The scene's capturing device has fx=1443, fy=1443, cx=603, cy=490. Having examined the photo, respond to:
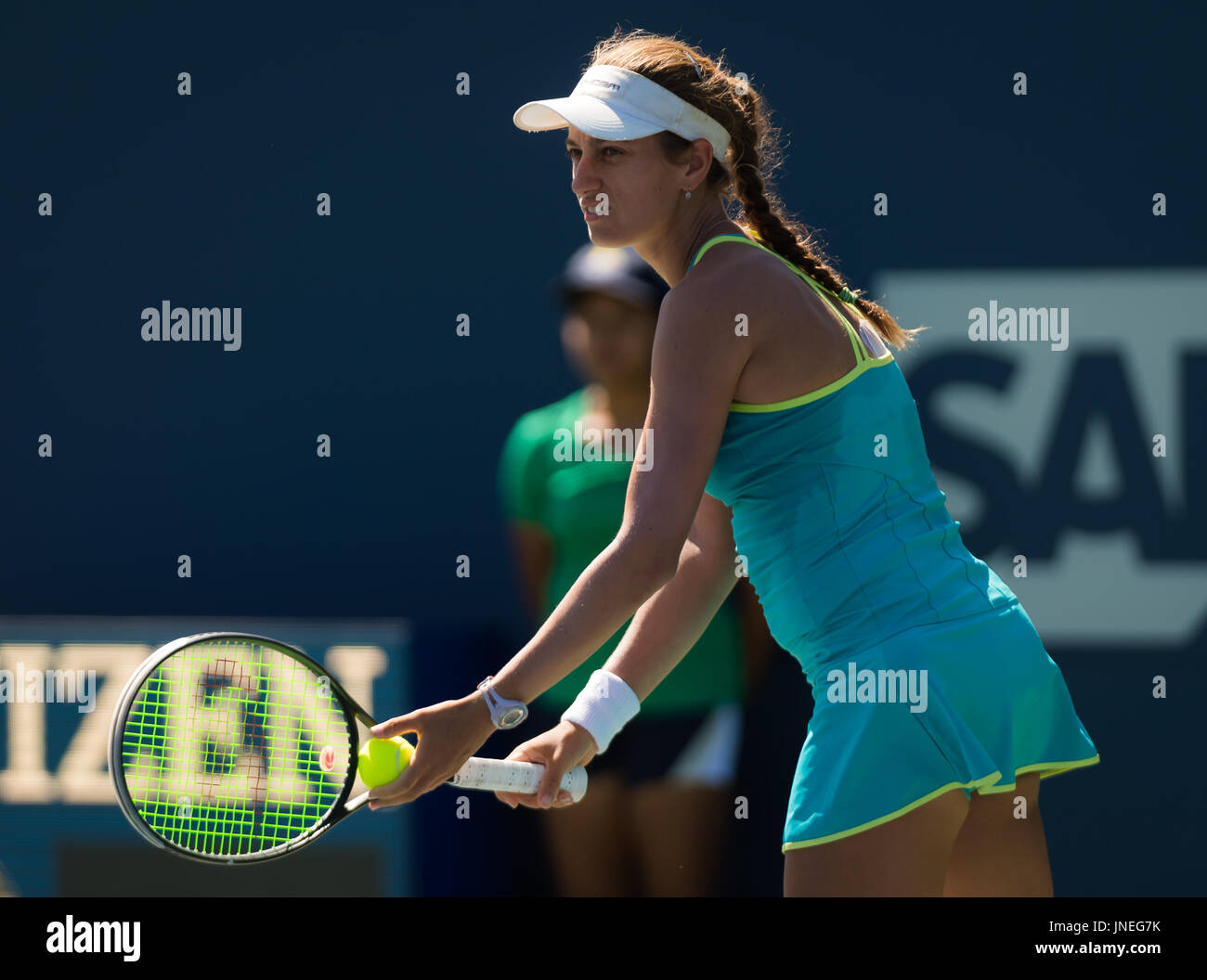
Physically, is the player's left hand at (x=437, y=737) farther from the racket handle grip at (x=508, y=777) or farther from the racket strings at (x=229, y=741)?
the racket strings at (x=229, y=741)

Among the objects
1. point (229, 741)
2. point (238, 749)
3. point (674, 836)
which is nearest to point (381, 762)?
point (229, 741)

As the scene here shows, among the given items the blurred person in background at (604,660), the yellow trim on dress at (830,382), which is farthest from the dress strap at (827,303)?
the blurred person in background at (604,660)

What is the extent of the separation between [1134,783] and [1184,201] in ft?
4.68

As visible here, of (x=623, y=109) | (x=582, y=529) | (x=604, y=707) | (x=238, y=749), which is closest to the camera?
(x=623, y=109)

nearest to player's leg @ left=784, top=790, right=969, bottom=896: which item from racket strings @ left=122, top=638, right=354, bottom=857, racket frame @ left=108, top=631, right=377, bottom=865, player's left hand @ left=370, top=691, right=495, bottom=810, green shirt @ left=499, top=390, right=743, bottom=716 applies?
player's left hand @ left=370, top=691, right=495, bottom=810

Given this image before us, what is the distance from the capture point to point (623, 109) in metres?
1.95

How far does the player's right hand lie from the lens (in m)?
1.95

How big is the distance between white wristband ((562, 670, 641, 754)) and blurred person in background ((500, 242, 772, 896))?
1.12 metres

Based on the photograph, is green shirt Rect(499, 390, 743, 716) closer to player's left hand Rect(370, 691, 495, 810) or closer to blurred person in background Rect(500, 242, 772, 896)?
blurred person in background Rect(500, 242, 772, 896)

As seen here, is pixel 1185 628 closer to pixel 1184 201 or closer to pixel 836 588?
pixel 1184 201

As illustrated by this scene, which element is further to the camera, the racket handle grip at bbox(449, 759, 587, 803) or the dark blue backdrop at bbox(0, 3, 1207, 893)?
the dark blue backdrop at bbox(0, 3, 1207, 893)

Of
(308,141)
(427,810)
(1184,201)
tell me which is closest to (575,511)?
(427,810)

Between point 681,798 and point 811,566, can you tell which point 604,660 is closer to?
point 681,798

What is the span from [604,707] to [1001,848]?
571 mm
